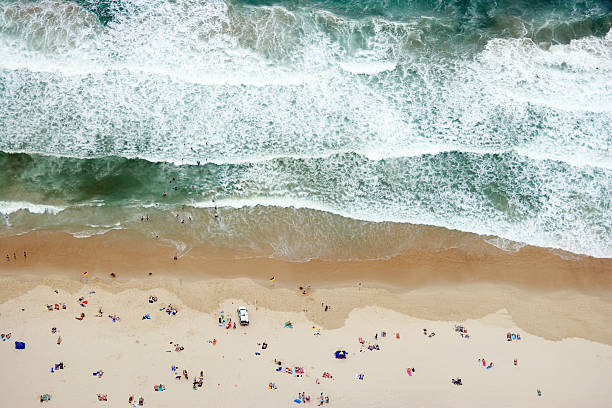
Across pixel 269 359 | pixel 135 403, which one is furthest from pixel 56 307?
pixel 269 359

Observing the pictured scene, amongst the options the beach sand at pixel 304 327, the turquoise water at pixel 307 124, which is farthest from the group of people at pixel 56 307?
the turquoise water at pixel 307 124

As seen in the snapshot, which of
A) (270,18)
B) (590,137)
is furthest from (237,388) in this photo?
(590,137)

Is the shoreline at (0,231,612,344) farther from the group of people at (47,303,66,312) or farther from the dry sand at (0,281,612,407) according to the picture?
the group of people at (47,303,66,312)

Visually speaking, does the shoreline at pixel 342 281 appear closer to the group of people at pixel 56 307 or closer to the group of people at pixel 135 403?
the group of people at pixel 56 307

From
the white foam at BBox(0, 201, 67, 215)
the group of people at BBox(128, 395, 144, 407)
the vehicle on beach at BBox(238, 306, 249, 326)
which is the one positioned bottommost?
the group of people at BBox(128, 395, 144, 407)

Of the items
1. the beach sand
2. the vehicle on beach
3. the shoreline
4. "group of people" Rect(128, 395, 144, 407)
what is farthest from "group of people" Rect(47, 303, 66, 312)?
the vehicle on beach

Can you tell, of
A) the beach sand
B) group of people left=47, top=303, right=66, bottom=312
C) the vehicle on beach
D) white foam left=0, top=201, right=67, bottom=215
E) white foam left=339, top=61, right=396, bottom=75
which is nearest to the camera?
the beach sand
